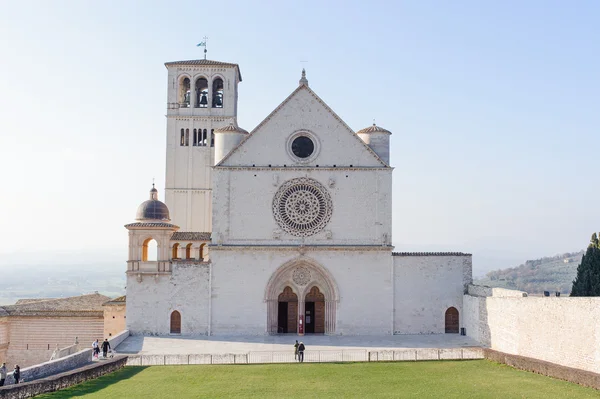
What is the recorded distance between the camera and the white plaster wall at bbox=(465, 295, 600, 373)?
985 inches

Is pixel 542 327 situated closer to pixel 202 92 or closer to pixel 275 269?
pixel 275 269

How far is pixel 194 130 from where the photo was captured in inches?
1896

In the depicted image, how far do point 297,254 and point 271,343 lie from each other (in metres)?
5.46

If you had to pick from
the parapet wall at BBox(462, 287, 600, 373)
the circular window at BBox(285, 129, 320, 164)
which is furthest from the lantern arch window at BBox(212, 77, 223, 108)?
the parapet wall at BBox(462, 287, 600, 373)

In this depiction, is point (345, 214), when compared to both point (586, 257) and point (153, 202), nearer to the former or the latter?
point (153, 202)

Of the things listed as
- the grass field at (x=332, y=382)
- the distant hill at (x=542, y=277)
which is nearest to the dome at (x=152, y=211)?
the grass field at (x=332, y=382)

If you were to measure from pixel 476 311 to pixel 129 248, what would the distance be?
19.3m

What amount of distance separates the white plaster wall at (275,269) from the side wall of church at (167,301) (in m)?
0.88

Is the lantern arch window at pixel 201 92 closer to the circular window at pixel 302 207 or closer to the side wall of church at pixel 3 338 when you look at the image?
the circular window at pixel 302 207

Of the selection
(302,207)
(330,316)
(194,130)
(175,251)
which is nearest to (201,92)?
(194,130)

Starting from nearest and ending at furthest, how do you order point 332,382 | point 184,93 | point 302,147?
1. point 332,382
2. point 302,147
3. point 184,93

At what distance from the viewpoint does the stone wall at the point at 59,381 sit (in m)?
21.4

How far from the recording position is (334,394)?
23.2 m

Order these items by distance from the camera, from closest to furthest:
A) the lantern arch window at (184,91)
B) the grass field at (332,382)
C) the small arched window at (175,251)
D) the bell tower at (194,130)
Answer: the grass field at (332,382), the small arched window at (175,251), the bell tower at (194,130), the lantern arch window at (184,91)
